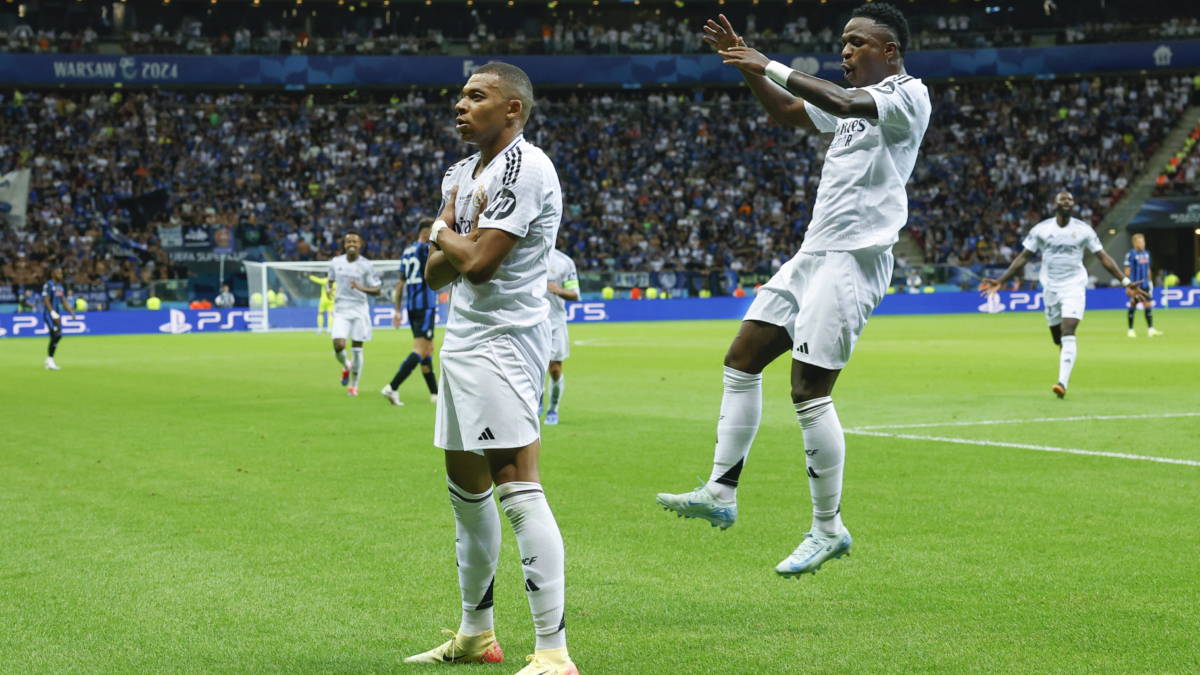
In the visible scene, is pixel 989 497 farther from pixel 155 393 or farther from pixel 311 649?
pixel 155 393

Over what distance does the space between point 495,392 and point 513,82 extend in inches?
43.8

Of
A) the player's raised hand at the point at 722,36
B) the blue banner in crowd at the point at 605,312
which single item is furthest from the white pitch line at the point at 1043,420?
the blue banner in crowd at the point at 605,312

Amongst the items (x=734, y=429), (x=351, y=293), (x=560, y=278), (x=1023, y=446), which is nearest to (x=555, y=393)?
(x=560, y=278)

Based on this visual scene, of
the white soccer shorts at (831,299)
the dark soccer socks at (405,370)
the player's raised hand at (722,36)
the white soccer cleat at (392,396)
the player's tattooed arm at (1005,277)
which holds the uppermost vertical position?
the player's raised hand at (722,36)

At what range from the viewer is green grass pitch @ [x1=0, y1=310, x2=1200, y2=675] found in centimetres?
446

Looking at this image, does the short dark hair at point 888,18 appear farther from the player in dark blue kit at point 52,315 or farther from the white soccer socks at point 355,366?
the player in dark blue kit at point 52,315

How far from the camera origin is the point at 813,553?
4.91 metres

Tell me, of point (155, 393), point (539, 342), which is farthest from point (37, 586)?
point (155, 393)

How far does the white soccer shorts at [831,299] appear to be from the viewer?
203 inches

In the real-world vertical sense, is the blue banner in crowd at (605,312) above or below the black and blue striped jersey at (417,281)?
below

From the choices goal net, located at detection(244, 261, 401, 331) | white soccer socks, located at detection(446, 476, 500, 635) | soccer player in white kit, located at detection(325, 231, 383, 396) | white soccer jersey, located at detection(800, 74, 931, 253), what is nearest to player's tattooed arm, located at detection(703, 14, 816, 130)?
white soccer jersey, located at detection(800, 74, 931, 253)

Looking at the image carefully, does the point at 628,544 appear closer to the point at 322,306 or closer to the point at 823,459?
the point at 823,459

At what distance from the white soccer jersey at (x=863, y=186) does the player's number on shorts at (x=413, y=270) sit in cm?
999

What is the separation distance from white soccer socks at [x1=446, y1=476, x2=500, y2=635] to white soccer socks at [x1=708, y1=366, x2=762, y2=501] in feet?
4.29
